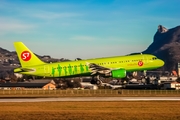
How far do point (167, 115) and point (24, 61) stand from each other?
153 feet

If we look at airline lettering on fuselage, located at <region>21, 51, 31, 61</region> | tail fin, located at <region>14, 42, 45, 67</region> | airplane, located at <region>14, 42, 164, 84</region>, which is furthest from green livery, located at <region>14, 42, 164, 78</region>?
airline lettering on fuselage, located at <region>21, 51, 31, 61</region>

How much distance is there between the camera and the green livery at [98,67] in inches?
2894

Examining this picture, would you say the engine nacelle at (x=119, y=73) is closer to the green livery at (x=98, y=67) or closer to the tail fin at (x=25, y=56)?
the green livery at (x=98, y=67)

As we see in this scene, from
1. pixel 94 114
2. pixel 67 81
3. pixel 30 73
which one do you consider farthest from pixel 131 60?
pixel 67 81

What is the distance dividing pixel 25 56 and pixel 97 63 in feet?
54.3

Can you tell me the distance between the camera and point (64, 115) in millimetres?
38219

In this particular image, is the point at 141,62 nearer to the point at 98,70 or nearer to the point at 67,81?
the point at 98,70

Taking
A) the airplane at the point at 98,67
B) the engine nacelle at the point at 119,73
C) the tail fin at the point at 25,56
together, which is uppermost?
the tail fin at the point at 25,56

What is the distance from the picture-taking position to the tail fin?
77.6m

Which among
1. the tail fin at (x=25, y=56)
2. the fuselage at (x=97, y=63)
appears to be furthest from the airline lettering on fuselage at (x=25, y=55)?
the fuselage at (x=97, y=63)

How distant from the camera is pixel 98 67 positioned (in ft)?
244

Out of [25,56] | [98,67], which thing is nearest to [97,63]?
[98,67]

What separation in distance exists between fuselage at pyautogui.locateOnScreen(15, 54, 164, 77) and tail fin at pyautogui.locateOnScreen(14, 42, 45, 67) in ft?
7.28

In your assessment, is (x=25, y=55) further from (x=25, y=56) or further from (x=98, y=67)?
(x=98, y=67)
